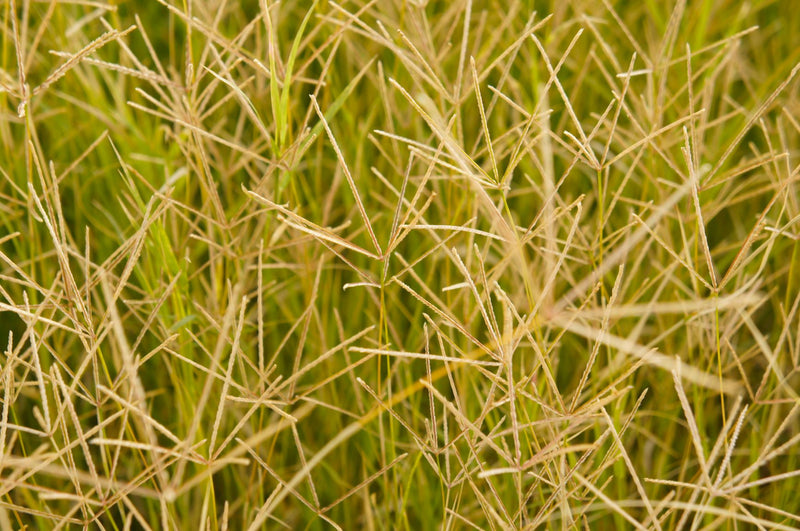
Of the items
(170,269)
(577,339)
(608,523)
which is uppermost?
(170,269)

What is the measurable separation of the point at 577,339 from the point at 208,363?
1.46 ft

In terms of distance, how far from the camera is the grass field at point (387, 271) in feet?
2.49

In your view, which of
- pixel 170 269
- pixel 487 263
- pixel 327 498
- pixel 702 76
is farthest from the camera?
pixel 702 76

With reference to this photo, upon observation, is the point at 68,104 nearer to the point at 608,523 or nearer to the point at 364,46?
the point at 364,46

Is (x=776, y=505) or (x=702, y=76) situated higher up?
(x=702, y=76)

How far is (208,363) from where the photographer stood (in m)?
0.88

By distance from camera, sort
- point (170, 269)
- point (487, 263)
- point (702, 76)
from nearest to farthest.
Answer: point (170, 269)
point (487, 263)
point (702, 76)

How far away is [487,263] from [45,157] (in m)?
0.62

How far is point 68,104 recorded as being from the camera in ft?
3.53

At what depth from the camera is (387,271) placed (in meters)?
0.97

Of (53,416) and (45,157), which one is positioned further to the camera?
(45,157)

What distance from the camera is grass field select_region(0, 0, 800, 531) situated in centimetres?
76

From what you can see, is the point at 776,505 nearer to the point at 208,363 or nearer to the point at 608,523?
the point at 608,523

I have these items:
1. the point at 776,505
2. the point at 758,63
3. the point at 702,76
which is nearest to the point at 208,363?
the point at 776,505
